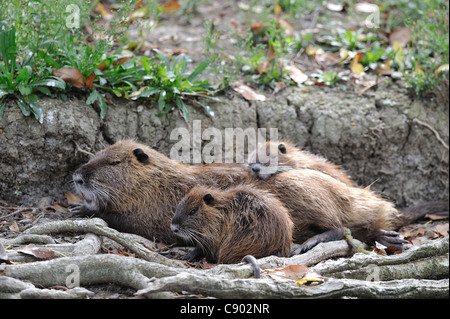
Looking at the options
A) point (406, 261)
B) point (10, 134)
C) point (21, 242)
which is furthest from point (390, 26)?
point (21, 242)

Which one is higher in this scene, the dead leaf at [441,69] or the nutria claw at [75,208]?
the dead leaf at [441,69]

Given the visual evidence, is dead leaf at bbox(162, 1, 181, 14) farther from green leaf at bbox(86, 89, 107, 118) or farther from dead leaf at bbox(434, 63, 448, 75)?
dead leaf at bbox(434, 63, 448, 75)

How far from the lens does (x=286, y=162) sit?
5930 millimetres

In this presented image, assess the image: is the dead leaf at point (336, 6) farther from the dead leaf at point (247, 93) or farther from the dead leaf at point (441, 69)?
the dead leaf at point (247, 93)

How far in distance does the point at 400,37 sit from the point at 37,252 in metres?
6.07

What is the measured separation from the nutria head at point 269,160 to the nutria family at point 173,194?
0.12 metres

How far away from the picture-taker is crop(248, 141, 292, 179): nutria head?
557 cm

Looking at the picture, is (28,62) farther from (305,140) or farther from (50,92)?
(305,140)

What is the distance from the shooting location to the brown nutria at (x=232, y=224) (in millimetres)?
4641

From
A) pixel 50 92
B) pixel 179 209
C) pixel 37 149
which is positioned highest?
pixel 50 92

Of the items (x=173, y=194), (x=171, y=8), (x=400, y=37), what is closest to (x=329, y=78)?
(x=400, y=37)

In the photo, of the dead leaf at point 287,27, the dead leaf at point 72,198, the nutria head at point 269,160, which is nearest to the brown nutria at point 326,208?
the nutria head at point 269,160

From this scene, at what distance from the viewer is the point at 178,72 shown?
243 inches

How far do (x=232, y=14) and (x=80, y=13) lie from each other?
10.4 ft
